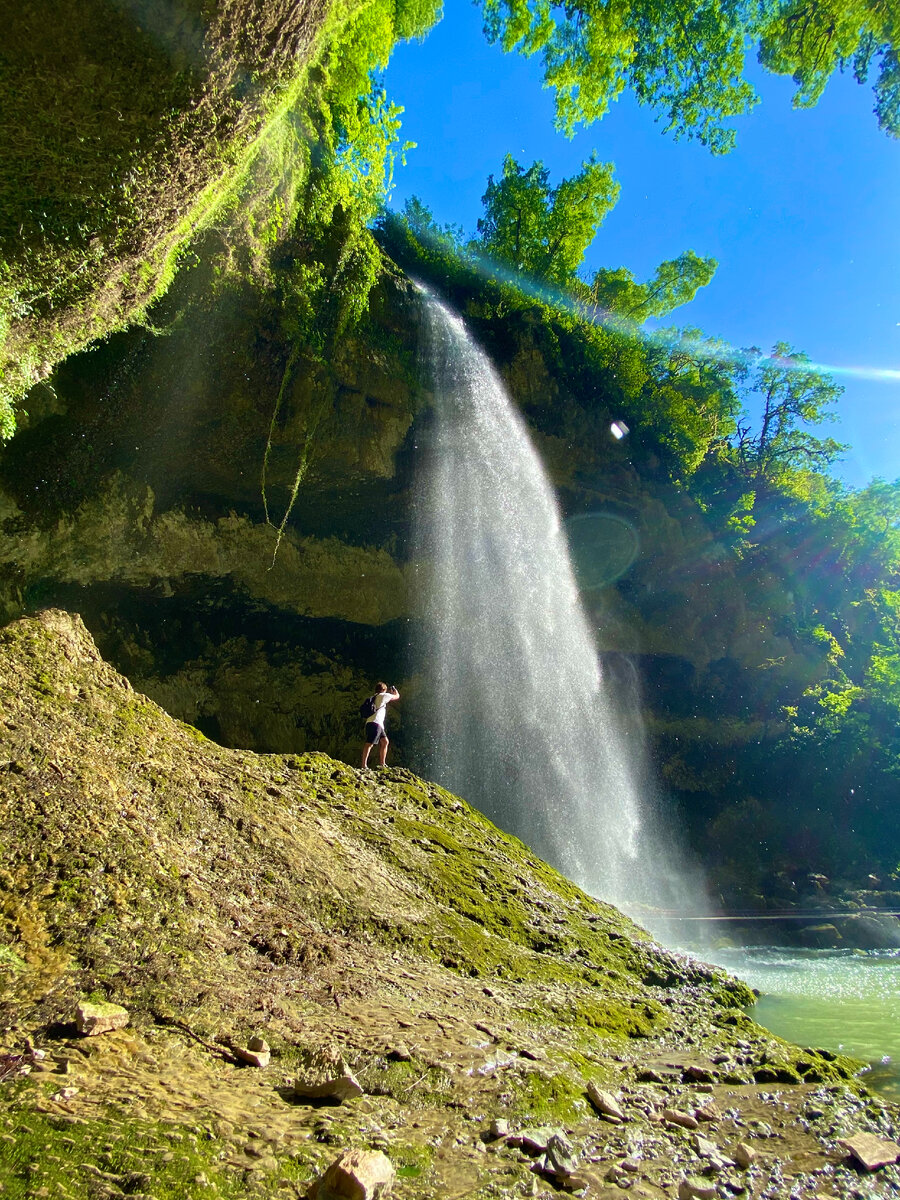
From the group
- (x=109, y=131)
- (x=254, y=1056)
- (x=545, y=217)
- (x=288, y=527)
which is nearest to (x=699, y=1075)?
(x=254, y=1056)

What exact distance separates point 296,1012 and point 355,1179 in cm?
132

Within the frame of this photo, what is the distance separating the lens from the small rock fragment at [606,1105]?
8.57ft

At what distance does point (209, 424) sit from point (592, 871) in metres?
12.5

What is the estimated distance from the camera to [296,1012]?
113 inches

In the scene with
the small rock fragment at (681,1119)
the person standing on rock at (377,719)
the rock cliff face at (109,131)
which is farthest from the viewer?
the person standing on rock at (377,719)

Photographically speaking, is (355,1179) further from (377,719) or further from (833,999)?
(833,999)

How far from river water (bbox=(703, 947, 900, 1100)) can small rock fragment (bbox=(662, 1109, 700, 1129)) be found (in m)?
2.39

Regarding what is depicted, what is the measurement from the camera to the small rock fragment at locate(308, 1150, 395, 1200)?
1.65 metres

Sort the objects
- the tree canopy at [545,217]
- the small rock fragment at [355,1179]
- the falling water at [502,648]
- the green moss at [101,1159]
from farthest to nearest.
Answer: the tree canopy at [545,217] → the falling water at [502,648] → the small rock fragment at [355,1179] → the green moss at [101,1159]

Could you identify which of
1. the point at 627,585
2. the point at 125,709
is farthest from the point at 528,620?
the point at 125,709

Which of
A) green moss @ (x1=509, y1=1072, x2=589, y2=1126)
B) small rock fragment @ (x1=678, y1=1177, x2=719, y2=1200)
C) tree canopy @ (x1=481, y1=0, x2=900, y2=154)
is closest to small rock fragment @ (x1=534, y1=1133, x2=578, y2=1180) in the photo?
green moss @ (x1=509, y1=1072, x2=589, y2=1126)

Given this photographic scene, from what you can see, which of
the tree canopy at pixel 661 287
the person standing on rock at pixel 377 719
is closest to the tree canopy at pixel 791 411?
the tree canopy at pixel 661 287

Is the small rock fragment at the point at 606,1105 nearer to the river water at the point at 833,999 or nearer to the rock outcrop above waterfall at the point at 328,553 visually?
the river water at the point at 833,999

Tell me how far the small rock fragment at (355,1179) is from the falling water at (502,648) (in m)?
14.4
